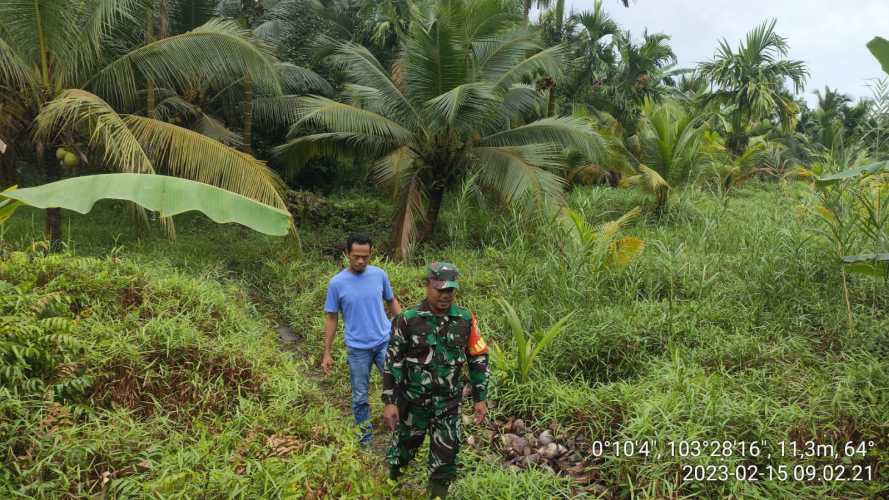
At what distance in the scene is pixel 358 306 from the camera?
3396mm

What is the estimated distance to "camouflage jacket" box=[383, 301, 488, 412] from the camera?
8.87 ft

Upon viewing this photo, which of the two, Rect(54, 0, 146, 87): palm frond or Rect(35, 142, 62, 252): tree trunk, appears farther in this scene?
Rect(35, 142, 62, 252): tree trunk

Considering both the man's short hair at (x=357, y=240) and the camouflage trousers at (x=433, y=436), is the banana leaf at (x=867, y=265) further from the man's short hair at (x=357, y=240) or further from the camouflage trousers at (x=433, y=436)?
the man's short hair at (x=357, y=240)

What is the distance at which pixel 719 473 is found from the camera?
3.05 m

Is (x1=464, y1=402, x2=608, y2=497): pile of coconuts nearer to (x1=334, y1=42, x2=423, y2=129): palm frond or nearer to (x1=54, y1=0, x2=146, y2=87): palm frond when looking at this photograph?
(x1=334, y1=42, x2=423, y2=129): palm frond

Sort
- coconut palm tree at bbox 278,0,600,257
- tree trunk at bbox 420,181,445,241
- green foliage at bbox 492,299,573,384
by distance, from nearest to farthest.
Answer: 1. green foliage at bbox 492,299,573,384
2. coconut palm tree at bbox 278,0,600,257
3. tree trunk at bbox 420,181,445,241

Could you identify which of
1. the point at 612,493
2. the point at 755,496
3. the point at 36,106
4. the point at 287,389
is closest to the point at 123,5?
the point at 36,106

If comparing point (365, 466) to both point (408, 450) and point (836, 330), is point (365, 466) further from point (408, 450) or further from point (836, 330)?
A: point (836, 330)

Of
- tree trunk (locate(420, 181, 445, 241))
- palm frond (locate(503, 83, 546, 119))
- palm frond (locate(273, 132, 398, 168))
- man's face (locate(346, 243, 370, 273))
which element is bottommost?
man's face (locate(346, 243, 370, 273))

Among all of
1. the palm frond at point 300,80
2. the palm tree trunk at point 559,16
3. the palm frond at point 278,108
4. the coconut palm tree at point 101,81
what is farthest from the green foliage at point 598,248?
the palm tree trunk at point 559,16

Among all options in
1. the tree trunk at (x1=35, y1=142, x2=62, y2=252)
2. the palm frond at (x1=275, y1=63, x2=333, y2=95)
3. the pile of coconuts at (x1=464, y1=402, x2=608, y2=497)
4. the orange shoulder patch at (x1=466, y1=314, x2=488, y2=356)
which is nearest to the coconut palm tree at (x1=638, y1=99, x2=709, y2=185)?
the palm frond at (x1=275, y1=63, x2=333, y2=95)

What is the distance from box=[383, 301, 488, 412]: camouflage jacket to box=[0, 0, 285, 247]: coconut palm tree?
4.37 m

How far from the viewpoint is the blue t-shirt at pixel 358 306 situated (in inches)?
134

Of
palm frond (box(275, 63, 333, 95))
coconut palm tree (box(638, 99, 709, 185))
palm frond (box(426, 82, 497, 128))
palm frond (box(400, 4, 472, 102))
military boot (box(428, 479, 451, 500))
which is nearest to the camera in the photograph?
military boot (box(428, 479, 451, 500))
